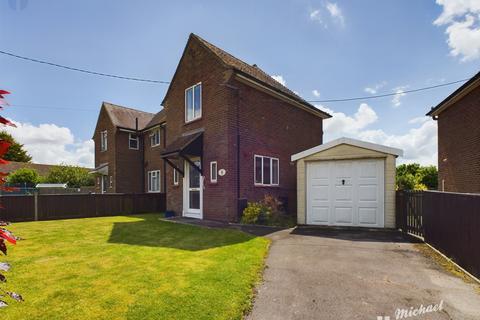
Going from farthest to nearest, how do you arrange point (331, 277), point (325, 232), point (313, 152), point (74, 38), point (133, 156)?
point (133, 156) → point (74, 38) → point (313, 152) → point (325, 232) → point (331, 277)

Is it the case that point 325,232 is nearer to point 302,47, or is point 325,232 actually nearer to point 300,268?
point 300,268

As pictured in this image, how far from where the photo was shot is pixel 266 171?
13367 mm

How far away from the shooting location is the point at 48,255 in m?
6.36

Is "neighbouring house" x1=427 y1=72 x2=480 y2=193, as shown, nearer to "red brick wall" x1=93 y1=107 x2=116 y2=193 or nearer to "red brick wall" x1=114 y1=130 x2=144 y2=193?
"red brick wall" x1=114 y1=130 x2=144 y2=193

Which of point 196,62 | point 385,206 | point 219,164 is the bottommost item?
point 385,206

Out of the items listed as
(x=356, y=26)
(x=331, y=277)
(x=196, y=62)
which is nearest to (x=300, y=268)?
(x=331, y=277)

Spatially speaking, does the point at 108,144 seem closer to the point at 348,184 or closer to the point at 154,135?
the point at 154,135

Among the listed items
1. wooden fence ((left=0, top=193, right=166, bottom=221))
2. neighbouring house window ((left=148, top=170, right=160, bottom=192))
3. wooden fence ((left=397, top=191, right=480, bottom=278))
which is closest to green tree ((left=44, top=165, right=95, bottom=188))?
neighbouring house window ((left=148, top=170, right=160, bottom=192))

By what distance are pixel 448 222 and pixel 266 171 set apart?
8.21 metres

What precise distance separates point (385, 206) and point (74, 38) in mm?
14092

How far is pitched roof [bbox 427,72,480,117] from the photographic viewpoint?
1006cm

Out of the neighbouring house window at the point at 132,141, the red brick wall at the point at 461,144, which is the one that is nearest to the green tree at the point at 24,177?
the neighbouring house window at the point at 132,141

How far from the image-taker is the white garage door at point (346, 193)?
9.59 m

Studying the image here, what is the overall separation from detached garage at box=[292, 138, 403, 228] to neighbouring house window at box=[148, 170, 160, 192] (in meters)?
12.7
